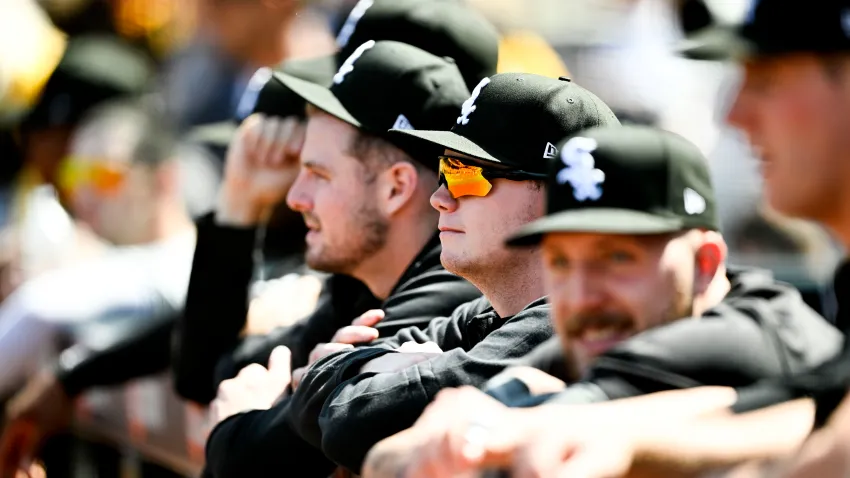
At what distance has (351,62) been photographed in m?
4.95

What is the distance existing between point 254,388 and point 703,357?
2.27 meters

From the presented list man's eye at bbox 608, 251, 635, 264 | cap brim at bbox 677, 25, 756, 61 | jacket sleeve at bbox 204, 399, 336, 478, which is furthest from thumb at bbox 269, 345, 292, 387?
man's eye at bbox 608, 251, 635, 264

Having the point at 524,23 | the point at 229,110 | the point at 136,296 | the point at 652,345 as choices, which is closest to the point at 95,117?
the point at 229,110

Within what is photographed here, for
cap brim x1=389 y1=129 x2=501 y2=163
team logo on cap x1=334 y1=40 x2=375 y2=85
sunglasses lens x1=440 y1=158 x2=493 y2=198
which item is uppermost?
cap brim x1=389 y1=129 x2=501 y2=163

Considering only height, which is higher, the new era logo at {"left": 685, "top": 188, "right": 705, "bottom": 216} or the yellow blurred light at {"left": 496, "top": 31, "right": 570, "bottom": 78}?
the new era logo at {"left": 685, "top": 188, "right": 705, "bottom": 216}

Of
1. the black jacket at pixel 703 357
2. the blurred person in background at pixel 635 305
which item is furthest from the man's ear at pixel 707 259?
the black jacket at pixel 703 357

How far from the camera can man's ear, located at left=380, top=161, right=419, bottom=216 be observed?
4879 millimetres

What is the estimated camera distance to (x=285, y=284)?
20.0 ft

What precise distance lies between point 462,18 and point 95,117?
135 inches

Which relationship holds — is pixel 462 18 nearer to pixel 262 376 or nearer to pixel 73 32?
pixel 262 376

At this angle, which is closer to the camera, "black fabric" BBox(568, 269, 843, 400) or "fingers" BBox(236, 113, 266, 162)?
"black fabric" BBox(568, 269, 843, 400)

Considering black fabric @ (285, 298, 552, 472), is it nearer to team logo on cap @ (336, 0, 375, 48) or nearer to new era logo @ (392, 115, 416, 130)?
new era logo @ (392, 115, 416, 130)

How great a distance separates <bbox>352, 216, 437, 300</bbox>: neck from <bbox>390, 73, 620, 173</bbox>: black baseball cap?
3.41 feet

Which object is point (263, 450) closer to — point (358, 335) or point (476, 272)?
point (358, 335)
